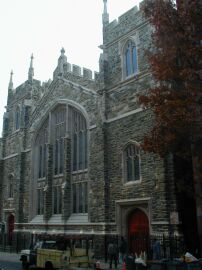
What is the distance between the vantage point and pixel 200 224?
700 inches

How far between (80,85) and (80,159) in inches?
208

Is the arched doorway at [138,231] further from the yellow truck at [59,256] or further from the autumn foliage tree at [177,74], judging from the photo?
the autumn foliage tree at [177,74]

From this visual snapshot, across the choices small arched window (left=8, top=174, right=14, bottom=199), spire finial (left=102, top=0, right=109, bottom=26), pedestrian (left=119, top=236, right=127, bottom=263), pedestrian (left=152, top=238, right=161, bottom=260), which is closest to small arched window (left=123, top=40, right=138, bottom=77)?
spire finial (left=102, top=0, right=109, bottom=26)

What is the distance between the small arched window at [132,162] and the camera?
2047 cm

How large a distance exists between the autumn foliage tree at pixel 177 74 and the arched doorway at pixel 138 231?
773cm

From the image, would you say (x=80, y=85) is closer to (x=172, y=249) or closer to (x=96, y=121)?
(x=96, y=121)

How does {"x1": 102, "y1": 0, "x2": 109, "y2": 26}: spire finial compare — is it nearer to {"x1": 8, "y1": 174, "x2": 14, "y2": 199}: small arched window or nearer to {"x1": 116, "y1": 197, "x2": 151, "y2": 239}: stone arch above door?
{"x1": 116, "y1": 197, "x2": 151, "y2": 239}: stone arch above door

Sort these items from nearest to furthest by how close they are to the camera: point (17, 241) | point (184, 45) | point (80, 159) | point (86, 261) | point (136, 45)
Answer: point (184, 45)
point (86, 261)
point (136, 45)
point (80, 159)
point (17, 241)

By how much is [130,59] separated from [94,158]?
21.7ft

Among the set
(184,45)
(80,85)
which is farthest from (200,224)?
(80,85)

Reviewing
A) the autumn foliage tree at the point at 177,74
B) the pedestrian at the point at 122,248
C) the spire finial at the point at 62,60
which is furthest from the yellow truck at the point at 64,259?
the spire finial at the point at 62,60

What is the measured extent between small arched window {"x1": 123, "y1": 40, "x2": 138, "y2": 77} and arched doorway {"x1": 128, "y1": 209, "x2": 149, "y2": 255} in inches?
332

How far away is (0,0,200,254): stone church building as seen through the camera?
19812mm

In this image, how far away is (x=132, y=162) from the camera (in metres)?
20.8
